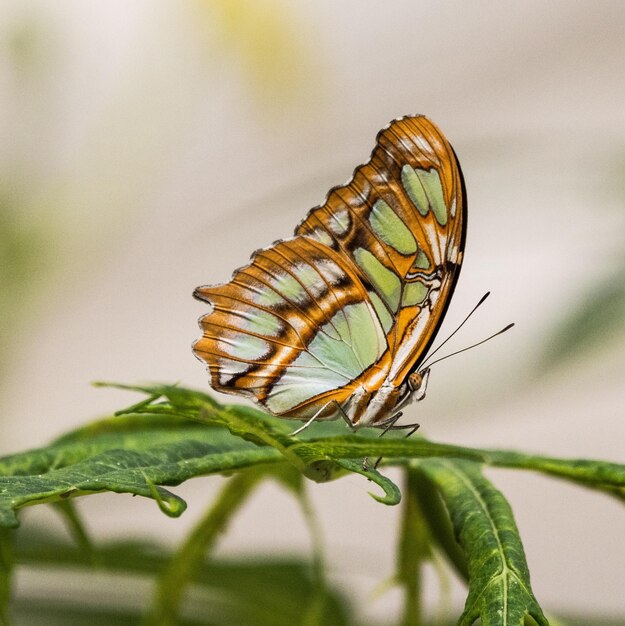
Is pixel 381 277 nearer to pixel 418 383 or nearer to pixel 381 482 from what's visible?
pixel 418 383

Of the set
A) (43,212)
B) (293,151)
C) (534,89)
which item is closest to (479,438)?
(293,151)

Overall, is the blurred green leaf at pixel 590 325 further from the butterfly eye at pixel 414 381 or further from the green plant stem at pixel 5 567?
the green plant stem at pixel 5 567

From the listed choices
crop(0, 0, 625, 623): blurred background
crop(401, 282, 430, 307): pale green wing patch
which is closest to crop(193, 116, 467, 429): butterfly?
crop(401, 282, 430, 307): pale green wing patch

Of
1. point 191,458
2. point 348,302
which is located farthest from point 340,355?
point 191,458

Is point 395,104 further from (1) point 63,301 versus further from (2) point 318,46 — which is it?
(1) point 63,301

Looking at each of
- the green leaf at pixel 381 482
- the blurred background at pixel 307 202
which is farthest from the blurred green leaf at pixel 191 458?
the blurred background at pixel 307 202

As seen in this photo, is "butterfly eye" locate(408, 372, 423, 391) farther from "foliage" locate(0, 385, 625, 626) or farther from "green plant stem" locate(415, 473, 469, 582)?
"green plant stem" locate(415, 473, 469, 582)

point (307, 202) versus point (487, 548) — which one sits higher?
point (307, 202)

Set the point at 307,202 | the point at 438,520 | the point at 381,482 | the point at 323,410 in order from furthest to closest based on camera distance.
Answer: the point at 307,202 → the point at 323,410 → the point at 438,520 → the point at 381,482
